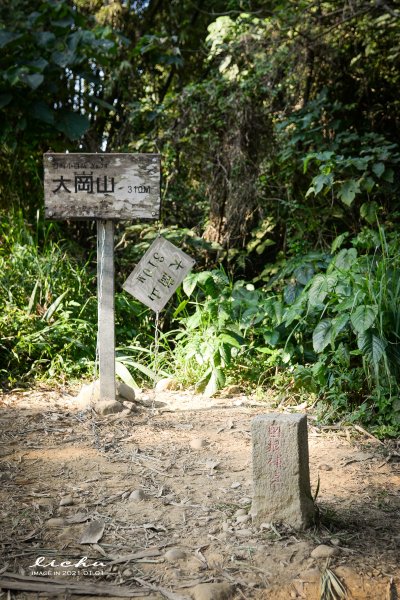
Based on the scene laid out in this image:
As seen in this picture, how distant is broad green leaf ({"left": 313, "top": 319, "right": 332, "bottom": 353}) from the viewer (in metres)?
3.75

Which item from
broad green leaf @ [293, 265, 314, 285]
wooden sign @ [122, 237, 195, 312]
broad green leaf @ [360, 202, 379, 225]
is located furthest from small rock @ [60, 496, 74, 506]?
broad green leaf @ [360, 202, 379, 225]

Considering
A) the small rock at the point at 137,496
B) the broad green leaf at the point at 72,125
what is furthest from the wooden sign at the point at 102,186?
the broad green leaf at the point at 72,125

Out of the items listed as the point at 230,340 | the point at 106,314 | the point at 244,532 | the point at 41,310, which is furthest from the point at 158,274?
the point at 244,532

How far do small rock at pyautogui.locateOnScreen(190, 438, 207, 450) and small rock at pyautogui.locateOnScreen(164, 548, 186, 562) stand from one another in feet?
3.67

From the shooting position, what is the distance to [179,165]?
20.7ft

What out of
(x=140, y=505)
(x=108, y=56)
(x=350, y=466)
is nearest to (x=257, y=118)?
(x=108, y=56)

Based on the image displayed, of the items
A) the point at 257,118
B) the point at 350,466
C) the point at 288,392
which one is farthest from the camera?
the point at 257,118

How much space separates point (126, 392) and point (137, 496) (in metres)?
1.46

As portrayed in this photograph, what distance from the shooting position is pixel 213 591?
1989 millimetres

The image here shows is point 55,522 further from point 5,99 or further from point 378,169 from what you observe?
point 5,99

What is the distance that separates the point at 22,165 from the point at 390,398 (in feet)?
14.2

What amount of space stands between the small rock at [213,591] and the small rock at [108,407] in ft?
6.35

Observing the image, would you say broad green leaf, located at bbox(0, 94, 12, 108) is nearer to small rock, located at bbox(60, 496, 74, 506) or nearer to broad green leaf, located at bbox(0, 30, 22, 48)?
broad green leaf, located at bbox(0, 30, 22, 48)

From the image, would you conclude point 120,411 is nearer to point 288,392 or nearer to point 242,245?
point 288,392
